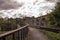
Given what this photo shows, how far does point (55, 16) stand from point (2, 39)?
34.0m

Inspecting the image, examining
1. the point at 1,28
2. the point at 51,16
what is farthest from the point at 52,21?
the point at 1,28

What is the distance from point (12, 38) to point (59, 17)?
32.0m

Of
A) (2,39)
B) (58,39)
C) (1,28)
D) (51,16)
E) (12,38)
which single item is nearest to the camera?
(2,39)

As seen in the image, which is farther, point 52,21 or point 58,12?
point 52,21

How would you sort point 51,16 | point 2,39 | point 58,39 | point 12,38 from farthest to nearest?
point 51,16 → point 58,39 → point 12,38 → point 2,39

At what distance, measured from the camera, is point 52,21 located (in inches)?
1658

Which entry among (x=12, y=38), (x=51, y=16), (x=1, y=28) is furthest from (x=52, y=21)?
(x=12, y=38)

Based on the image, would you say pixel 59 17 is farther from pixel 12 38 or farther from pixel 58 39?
pixel 12 38

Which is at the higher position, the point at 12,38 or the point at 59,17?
the point at 12,38

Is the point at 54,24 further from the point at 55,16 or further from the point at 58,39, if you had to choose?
the point at 58,39

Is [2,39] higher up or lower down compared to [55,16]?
higher up

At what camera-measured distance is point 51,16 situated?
4162 centimetres

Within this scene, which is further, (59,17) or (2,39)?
(59,17)

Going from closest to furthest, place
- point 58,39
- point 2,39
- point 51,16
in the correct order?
point 2,39
point 58,39
point 51,16
